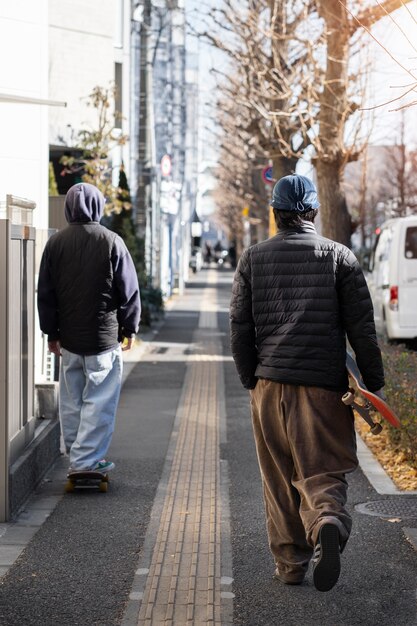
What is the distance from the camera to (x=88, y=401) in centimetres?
681

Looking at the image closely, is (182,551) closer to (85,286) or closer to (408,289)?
(85,286)

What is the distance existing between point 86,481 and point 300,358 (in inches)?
102

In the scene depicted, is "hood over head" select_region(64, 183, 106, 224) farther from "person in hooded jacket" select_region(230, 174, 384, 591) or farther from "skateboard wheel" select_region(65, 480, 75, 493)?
"person in hooded jacket" select_region(230, 174, 384, 591)

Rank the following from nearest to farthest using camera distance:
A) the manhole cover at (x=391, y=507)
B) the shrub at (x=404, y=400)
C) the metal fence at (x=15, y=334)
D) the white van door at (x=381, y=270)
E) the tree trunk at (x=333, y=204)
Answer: the metal fence at (x=15, y=334) → the manhole cover at (x=391, y=507) → the shrub at (x=404, y=400) → the tree trunk at (x=333, y=204) → the white van door at (x=381, y=270)

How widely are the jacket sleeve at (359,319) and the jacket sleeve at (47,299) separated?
255cm

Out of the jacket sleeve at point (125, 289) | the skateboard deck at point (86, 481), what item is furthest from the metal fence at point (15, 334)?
the jacket sleeve at point (125, 289)

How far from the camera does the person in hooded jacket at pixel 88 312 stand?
6.75 meters

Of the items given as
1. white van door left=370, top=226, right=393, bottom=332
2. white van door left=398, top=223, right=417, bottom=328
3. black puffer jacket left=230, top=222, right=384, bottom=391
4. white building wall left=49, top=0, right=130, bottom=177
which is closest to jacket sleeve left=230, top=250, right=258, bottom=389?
black puffer jacket left=230, top=222, right=384, bottom=391

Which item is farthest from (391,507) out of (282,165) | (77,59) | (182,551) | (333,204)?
(77,59)

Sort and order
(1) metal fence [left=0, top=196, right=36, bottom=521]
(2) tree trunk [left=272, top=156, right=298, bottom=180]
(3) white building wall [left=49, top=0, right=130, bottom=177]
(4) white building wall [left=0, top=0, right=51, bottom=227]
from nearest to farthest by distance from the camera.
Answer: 1. (1) metal fence [left=0, top=196, right=36, bottom=521]
2. (4) white building wall [left=0, top=0, right=51, bottom=227]
3. (3) white building wall [left=49, top=0, right=130, bottom=177]
4. (2) tree trunk [left=272, top=156, right=298, bottom=180]

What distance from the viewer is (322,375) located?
4.67m

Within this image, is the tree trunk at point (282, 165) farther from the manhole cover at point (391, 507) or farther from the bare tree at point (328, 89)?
the manhole cover at point (391, 507)

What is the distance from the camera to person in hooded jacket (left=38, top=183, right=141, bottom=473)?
6.75m

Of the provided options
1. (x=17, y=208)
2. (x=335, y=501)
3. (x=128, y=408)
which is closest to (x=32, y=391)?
(x=17, y=208)
